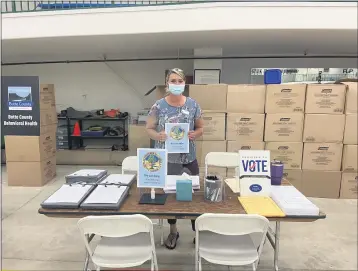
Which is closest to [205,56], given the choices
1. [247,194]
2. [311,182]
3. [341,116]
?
[341,116]

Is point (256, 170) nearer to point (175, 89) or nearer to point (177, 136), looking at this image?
point (177, 136)

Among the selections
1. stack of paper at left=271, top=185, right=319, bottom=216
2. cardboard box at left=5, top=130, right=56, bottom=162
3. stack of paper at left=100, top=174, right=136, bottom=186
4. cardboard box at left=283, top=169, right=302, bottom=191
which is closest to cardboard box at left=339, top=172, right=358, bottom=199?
cardboard box at left=283, top=169, right=302, bottom=191

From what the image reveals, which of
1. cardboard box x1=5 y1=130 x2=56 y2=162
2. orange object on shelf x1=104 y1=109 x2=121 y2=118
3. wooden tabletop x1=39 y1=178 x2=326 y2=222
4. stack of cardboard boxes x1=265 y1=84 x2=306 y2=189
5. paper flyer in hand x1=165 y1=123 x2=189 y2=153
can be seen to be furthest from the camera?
orange object on shelf x1=104 y1=109 x2=121 y2=118

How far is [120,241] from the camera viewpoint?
1648 millimetres

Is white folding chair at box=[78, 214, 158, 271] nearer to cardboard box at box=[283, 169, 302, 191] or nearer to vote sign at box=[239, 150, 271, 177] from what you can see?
vote sign at box=[239, 150, 271, 177]

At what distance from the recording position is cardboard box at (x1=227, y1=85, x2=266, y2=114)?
337cm

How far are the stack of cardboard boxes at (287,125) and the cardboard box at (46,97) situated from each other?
292cm

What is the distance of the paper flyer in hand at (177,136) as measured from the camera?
185 cm

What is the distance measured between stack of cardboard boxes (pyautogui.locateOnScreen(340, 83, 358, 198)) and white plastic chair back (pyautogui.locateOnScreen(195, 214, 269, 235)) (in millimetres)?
2346

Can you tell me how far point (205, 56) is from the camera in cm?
408

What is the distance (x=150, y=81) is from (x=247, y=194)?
3868mm

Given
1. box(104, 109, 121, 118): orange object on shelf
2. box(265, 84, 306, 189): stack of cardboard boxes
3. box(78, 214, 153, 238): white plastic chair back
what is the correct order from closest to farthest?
1. box(78, 214, 153, 238): white plastic chair back
2. box(265, 84, 306, 189): stack of cardboard boxes
3. box(104, 109, 121, 118): orange object on shelf

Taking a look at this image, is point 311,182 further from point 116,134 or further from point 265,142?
point 116,134

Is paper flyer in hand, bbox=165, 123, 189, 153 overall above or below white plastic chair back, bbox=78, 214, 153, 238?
above
